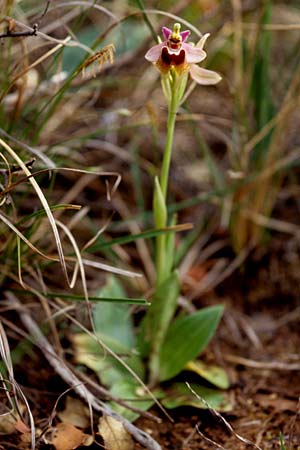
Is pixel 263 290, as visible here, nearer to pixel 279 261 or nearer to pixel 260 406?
pixel 279 261

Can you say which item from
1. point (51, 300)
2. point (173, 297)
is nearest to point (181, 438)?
point (173, 297)

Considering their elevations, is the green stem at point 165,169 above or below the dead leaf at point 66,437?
above

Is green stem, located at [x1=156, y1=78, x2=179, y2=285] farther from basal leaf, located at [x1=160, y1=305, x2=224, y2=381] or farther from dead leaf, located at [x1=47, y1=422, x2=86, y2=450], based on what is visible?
dead leaf, located at [x1=47, y1=422, x2=86, y2=450]

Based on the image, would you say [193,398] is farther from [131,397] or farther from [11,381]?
[11,381]

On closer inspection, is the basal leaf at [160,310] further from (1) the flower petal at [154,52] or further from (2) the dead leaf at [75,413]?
(1) the flower petal at [154,52]

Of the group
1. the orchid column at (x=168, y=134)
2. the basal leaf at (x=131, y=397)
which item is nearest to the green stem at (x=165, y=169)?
the orchid column at (x=168, y=134)

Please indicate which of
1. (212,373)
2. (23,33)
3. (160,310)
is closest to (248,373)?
(212,373)
